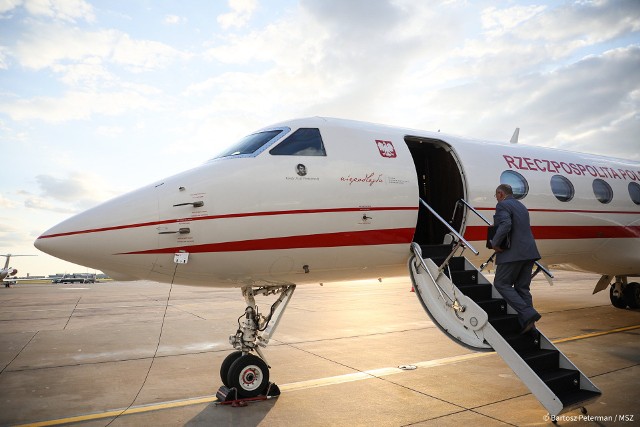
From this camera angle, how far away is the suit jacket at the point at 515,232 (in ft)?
17.7

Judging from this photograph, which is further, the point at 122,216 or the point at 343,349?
the point at 343,349

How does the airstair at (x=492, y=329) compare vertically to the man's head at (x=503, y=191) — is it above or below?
below

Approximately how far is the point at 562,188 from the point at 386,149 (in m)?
4.04

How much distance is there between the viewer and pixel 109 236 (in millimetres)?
4992

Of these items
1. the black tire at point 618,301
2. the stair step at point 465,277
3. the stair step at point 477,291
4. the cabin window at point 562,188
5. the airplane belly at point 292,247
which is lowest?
the black tire at point 618,301

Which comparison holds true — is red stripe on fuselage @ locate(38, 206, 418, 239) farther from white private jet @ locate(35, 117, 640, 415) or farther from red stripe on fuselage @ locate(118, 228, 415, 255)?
red stripe on fuselage @ locate(118, 228, 415, 255)

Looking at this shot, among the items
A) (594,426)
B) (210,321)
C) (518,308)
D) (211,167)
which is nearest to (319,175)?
(211,167)

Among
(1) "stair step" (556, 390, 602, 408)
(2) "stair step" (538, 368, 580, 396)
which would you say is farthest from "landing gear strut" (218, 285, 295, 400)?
(1) "stair step" (556, 390, 602, 408)

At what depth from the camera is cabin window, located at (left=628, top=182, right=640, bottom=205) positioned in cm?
964

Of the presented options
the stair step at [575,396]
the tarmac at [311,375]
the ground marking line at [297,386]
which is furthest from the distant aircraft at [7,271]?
the stair step at [575,396]

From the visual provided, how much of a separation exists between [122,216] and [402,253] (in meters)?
3.68

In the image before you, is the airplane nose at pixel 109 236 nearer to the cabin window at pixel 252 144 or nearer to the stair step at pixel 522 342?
the cabin window at pixel 252 144

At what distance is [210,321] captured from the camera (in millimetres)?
13625

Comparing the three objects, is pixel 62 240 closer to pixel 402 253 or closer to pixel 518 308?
pixel 402 253
